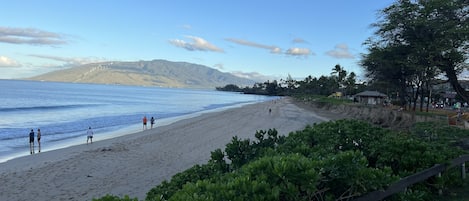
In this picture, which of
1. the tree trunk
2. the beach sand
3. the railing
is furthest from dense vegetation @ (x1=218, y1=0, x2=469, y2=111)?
the railing

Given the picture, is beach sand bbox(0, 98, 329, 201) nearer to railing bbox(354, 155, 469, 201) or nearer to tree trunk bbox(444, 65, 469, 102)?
railing bbox(354, 155, 469, 201)

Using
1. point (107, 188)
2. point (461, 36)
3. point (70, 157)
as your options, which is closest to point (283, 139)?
point (107, 188)

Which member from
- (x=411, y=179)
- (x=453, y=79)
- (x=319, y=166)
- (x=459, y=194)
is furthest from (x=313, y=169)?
(x=453, y=79)

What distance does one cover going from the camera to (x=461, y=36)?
85.5ft

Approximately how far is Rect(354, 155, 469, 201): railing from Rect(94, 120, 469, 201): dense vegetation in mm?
82

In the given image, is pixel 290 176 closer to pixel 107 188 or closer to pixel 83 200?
pixel 83 200

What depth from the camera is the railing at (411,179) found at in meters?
3.92

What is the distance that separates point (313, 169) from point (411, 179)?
2497 mm

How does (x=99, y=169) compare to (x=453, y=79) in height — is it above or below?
below

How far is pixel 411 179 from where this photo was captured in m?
5.08

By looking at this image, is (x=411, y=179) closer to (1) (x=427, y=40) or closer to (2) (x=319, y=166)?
(2) (x=319, y=166)

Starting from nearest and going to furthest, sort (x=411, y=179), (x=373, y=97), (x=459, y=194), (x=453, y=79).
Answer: (x=411, y=179) → (x=459, y=194) → (x=453, y=79) → (x=373, y=97)

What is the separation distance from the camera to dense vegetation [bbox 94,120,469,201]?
125 inches

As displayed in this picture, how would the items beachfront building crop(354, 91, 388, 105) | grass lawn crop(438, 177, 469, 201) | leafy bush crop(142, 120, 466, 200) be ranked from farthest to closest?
beachfront building crop(354, 91, 388, 105)
grass lawn crop(438, 177, 469, 201)
leafy bush crop(142, 120, 466, 200)
